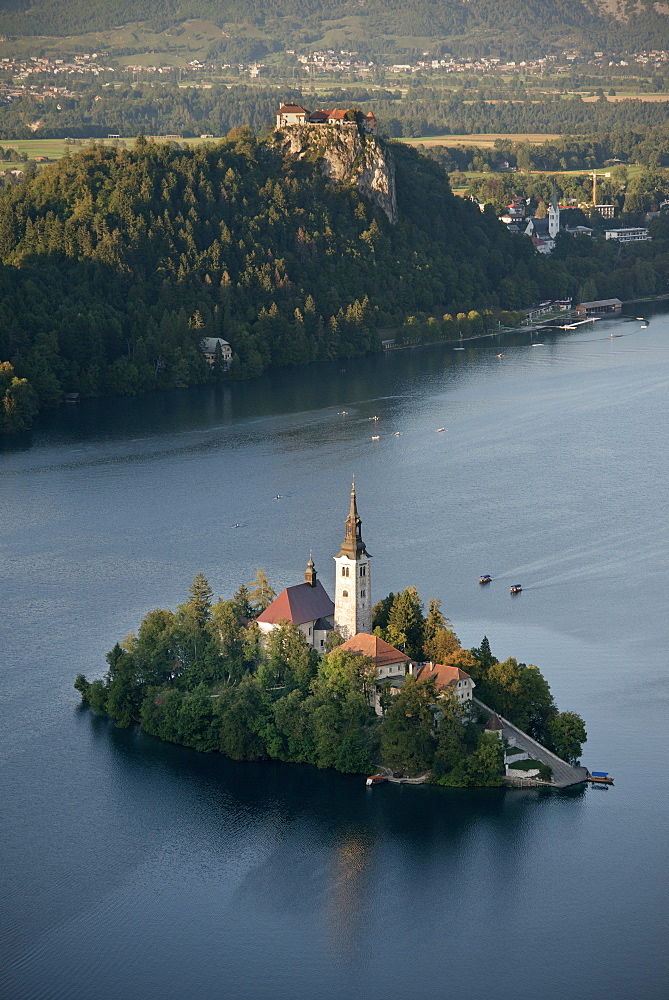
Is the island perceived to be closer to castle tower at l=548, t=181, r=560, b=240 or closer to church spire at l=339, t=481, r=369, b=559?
church spire at l=339, t=481, r=369, b=559

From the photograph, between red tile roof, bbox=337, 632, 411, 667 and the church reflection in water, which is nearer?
the church reflection in water

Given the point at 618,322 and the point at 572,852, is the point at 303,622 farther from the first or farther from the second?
the point at 618,322

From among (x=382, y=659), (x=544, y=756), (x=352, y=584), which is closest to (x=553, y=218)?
(x=352, y=584)

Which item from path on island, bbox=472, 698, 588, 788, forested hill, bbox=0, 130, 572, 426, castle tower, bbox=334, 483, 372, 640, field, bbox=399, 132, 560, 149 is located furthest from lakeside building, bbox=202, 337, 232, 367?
field, bbox=399, 132, 560, 149

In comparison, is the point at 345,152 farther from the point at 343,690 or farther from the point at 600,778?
the point at 600,778

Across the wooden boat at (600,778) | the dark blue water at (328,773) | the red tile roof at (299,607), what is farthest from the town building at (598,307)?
the wooden boat at (600,778)

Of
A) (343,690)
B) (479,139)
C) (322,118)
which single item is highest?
(322,118)

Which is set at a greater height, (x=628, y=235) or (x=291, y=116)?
(x=291, y=116)
